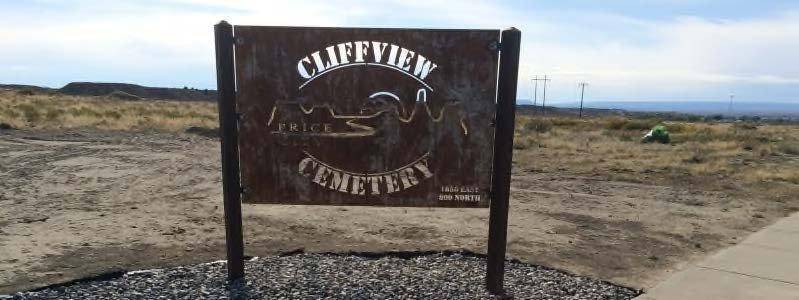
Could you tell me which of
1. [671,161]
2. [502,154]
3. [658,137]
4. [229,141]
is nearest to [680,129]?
[658,137]

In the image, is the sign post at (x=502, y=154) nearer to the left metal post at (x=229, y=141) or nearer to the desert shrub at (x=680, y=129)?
the left metal post at (x=229, y=141)

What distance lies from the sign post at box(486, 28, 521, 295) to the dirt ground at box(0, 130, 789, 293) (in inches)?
46.6

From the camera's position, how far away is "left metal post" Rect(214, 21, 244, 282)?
14.9 ft

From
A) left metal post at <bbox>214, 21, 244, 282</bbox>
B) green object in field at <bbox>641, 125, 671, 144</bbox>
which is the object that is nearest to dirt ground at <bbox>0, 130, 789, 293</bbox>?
left metal post at <bbox>214, 21, 244, 282</bbox>

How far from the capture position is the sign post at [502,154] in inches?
178

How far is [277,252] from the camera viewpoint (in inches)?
237

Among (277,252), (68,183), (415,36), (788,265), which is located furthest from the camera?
(68,183)

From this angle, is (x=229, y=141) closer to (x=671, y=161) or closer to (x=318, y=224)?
(x=318, y=224)

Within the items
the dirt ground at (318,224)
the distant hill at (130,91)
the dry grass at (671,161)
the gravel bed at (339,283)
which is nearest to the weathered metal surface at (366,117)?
the gravel bed at (339,283)

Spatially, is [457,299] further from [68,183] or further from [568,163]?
[568,163]

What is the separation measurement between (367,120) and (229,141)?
111 centimetres

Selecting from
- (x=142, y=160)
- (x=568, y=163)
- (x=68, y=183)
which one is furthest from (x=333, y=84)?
(x=568, y=163)

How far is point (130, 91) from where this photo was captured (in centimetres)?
9969

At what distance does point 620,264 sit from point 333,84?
337 cm
